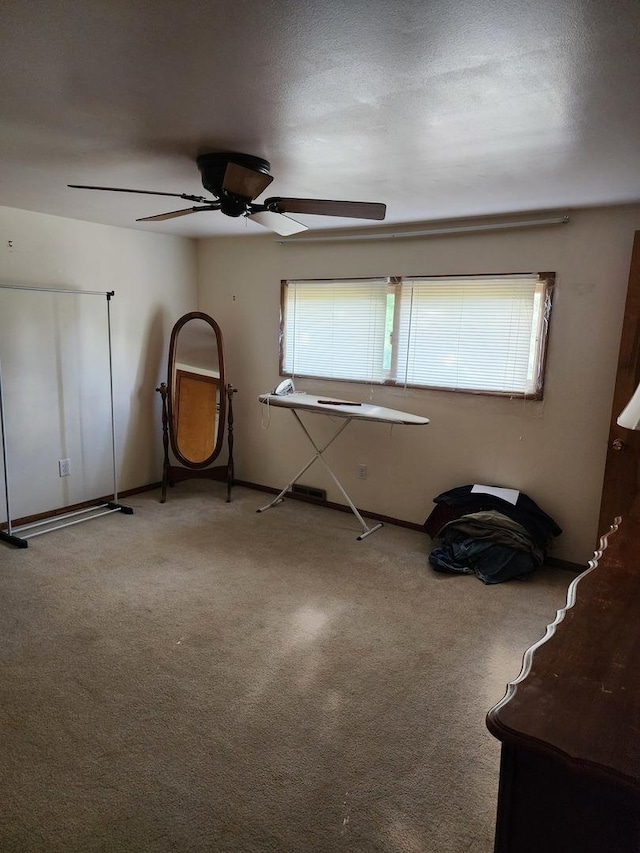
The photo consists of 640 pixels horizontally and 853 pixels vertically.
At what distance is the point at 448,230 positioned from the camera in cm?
354

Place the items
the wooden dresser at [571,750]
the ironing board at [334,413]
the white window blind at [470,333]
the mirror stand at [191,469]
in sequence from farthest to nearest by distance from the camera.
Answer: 1. the mirror stand at [191,469]
2. the ironing board at [334,413]
3. the white window blind at [470,333]
4. the wooden dresser at [571,750]

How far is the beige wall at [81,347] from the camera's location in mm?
3650

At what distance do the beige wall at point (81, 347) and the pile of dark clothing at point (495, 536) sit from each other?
2.71 metres

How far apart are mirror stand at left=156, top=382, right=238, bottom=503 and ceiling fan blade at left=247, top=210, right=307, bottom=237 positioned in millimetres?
1848

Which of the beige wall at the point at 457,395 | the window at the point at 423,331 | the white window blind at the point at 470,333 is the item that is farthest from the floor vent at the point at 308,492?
the white window blind at the point at 470,333

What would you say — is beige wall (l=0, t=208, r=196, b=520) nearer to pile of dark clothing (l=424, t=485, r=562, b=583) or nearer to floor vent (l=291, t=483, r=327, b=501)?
floor vent (l=291, t=483, r=327, b=501)

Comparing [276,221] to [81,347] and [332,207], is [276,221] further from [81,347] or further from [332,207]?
[81,347]

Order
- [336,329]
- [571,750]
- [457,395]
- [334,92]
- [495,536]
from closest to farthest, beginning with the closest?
[571,750], [334,92], [495,536], [457,395], [336,329]

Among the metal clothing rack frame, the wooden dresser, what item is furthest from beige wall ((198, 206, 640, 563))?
the wooden dresser

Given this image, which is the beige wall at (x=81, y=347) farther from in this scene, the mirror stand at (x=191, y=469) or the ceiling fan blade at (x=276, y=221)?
the ceiling fan blade at (x=276, y=221)

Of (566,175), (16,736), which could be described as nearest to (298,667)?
(16,736)

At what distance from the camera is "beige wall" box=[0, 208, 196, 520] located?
3.65 m

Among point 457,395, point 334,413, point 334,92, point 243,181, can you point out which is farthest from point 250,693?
point 457,395

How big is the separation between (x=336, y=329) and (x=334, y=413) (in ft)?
2.87
